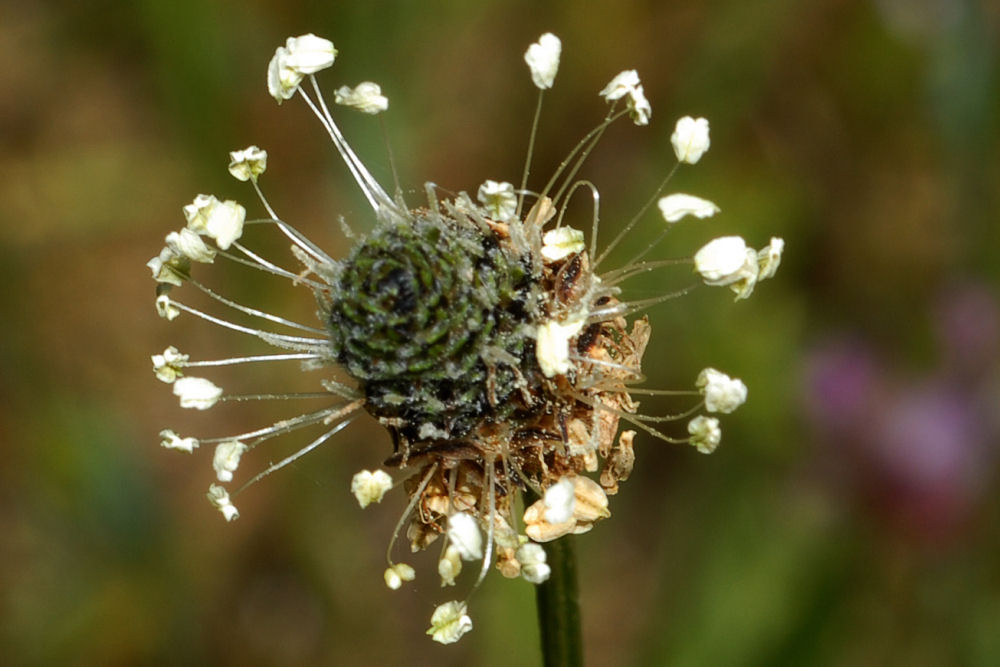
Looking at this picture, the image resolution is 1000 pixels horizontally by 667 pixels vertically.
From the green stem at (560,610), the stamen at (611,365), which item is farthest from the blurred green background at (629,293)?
the stamen at (611,365)

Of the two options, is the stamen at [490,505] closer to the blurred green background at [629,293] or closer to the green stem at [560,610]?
the green stem at [560,610]

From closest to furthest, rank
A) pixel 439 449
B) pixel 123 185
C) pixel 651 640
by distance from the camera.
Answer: pixel 439 449 → pixel 651 640 → pixel 123 185

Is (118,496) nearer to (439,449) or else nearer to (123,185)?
(123,185)

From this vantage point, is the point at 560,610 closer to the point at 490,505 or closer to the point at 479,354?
the point at 490,505

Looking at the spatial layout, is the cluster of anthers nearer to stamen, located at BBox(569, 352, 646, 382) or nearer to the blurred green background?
stamen, located at BBox(569, 352, 646, 382)

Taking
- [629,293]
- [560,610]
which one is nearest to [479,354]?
[560,610]

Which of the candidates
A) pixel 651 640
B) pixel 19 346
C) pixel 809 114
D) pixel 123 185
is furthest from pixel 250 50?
pixel 651 640
